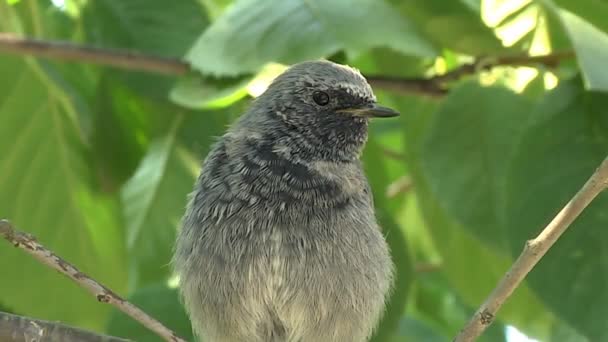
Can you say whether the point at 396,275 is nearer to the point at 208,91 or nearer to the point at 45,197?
the point at 208,91

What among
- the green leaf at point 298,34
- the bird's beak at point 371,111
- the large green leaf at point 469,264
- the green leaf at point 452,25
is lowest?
the large green leaf at point 469,264

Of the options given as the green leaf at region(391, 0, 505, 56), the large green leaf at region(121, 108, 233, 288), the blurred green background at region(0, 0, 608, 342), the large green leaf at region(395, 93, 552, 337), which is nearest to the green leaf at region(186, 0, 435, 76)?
the blurred green background at region(0, 0, 608, 342)

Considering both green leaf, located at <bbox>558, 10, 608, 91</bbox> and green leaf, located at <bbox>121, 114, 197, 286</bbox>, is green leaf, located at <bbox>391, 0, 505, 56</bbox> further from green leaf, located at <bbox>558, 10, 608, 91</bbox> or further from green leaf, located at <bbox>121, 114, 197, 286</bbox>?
green leaf, located at <bbox>121, 114, 197, 286</bbox>

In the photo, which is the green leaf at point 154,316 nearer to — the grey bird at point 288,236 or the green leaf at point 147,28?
the grey bird at point 288,236

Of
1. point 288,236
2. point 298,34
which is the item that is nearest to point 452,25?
point 298,34

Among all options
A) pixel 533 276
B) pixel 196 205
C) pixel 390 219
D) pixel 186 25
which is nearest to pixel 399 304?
pixel 390 219

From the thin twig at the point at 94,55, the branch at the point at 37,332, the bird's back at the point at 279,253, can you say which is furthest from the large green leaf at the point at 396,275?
the branch at the point at 37,332
